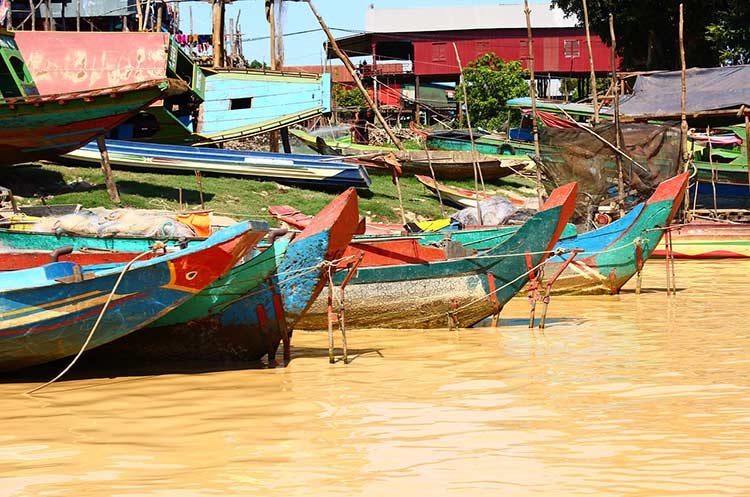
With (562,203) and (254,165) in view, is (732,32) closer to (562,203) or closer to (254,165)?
(254,165)

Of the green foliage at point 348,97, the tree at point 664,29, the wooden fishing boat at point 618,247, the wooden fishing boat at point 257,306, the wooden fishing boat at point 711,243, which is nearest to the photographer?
the wooden fishing boat at point 257,306

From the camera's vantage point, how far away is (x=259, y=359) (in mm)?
8062

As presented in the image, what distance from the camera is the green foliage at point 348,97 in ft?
148

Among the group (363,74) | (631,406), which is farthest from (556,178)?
(363,74)

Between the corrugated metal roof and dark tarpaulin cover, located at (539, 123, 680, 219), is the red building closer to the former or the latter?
the corrugated metal roof

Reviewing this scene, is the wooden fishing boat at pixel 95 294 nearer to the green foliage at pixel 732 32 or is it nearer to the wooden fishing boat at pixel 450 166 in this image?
the wooden fishing boat at pixel 450 166

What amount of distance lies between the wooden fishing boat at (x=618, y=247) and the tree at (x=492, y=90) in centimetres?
2714

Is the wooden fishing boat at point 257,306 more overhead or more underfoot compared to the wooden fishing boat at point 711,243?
more overhead

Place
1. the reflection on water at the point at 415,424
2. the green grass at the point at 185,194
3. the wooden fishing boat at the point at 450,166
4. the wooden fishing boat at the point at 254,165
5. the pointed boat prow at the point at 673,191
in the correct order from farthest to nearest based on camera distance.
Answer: the wooden fishing boat at the point at 450,166 → the wooden fishing boat at the point at 254,165 → the green grass at the point at 185,194 → the pointed boat prow at the point at 673,191 → the reflection on water at the point at 415,424

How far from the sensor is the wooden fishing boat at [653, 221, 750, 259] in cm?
1739

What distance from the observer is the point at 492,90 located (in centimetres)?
4044

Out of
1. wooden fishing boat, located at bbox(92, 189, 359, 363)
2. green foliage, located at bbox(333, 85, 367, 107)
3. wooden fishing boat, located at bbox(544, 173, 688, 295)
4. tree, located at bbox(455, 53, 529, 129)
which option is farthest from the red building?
wooden fishing boat, located at bbox(92, 189, 359, 363)

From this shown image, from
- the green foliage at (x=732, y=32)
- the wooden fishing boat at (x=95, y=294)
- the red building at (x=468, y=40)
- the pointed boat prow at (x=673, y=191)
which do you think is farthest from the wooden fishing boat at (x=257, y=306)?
the red building at (x=468, y=40)

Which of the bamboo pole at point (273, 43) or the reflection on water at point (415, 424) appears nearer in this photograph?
the reflection on water at point (415, 424)
